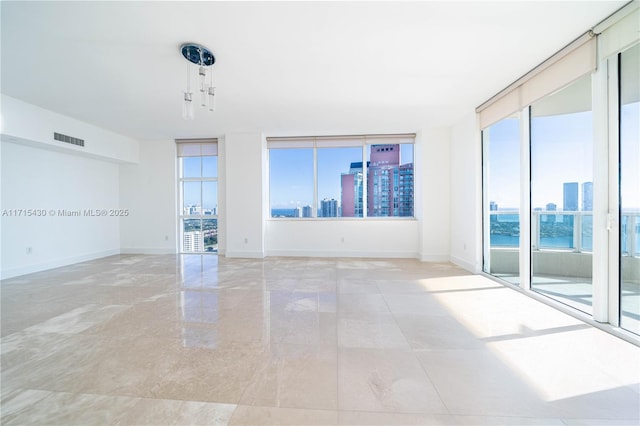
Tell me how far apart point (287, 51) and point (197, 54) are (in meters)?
1.00

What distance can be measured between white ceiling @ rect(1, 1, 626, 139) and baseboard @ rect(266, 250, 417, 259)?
323 centimetres

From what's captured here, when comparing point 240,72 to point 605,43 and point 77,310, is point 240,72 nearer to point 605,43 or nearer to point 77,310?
point 77,310

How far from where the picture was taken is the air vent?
453 cm

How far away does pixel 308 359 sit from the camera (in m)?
1.92

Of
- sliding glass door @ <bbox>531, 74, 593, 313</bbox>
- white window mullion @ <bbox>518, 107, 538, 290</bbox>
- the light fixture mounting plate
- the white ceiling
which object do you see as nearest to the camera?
the white ceiling

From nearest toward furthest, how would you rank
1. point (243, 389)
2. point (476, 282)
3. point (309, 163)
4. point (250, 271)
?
point (243, 389), point (476, 282), point (250, 271), point (309, 163)

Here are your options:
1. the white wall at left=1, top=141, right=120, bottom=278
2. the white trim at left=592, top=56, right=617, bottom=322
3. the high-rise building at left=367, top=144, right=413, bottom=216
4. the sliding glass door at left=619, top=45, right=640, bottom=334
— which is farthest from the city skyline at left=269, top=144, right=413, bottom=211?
the white wall at left=1, top=141, right=120, bottom=278

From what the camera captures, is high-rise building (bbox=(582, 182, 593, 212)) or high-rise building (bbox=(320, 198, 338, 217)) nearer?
high-rise building (bbox=(582, 182, 593, 212))

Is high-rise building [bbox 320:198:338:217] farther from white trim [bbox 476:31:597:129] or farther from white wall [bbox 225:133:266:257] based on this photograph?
white trim [bbox 476:31:597:129]

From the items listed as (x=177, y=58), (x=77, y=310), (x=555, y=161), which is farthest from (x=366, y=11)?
A: (x=77, y=310)

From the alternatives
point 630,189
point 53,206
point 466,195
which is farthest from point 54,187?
point 630,189

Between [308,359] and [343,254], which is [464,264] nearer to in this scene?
[343,254]

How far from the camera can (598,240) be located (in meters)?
2.39

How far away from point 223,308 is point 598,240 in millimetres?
4033
